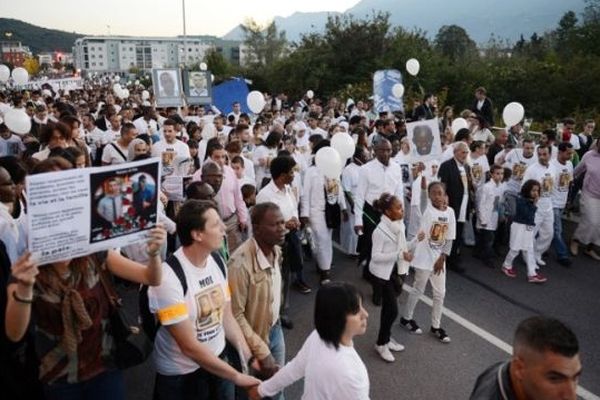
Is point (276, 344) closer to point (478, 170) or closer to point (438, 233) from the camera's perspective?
point (438, 233)

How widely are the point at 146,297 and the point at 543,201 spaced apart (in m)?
6.39

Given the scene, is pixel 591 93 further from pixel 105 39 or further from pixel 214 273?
pixel 105 39

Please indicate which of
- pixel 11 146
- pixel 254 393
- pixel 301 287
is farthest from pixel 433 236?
pixel 11 146

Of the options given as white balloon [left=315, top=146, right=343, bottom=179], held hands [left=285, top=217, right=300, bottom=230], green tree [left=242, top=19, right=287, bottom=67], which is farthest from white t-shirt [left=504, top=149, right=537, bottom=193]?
green tree [left=242, top=19, right=287, bottom=67]

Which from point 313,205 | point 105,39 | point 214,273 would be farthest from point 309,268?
point 105,39

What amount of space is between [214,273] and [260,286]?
0.41 m

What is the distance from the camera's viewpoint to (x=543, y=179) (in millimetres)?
7363

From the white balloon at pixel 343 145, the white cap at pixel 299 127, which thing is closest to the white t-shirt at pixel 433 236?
the white balloon at pixel 343 145

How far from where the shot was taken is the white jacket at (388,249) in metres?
4.88

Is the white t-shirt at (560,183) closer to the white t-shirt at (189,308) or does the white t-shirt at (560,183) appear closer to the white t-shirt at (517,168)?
the white t-shirt at (517,168)

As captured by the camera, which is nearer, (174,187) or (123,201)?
(123,201)

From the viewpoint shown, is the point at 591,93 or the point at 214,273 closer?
the point at 214,273

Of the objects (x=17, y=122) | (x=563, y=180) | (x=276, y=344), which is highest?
(x=17, y=122)

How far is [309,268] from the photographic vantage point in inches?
291
